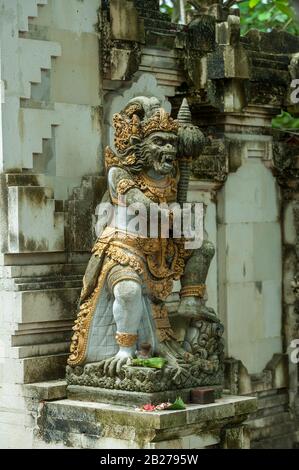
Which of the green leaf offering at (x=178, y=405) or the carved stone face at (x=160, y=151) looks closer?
the green leaf offering at (x=178, y=405)

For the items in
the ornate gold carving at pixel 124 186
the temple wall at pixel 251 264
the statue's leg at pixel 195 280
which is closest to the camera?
the ornate gold carving at pixel 124 186

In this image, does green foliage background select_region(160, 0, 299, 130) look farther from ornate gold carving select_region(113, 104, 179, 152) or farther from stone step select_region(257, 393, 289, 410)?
ornate gold carving select_region(113, 104, 179, 152)

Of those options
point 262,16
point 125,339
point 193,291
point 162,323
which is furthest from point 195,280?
point 262,16

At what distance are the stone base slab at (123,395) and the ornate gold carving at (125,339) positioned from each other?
0.41 metres

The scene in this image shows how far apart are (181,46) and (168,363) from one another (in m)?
3.68

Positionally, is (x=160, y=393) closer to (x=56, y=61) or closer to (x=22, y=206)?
(x=22, y=206)

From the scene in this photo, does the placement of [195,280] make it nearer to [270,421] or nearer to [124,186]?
[124,186]

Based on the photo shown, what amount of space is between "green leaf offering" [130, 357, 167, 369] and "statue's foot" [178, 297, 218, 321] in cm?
61

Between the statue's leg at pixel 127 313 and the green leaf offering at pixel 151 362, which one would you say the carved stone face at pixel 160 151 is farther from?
the green leaf offering at pixel 151 362

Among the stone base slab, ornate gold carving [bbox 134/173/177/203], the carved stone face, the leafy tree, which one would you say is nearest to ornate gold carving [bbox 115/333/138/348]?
the stone base slab

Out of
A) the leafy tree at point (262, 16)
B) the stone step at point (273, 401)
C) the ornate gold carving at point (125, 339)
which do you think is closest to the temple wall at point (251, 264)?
the stone step at point (273, 401)

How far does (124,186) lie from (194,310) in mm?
1253

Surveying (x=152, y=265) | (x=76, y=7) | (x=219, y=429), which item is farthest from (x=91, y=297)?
(x=76, y=7)

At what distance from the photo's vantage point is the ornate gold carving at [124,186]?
39.9 feet
